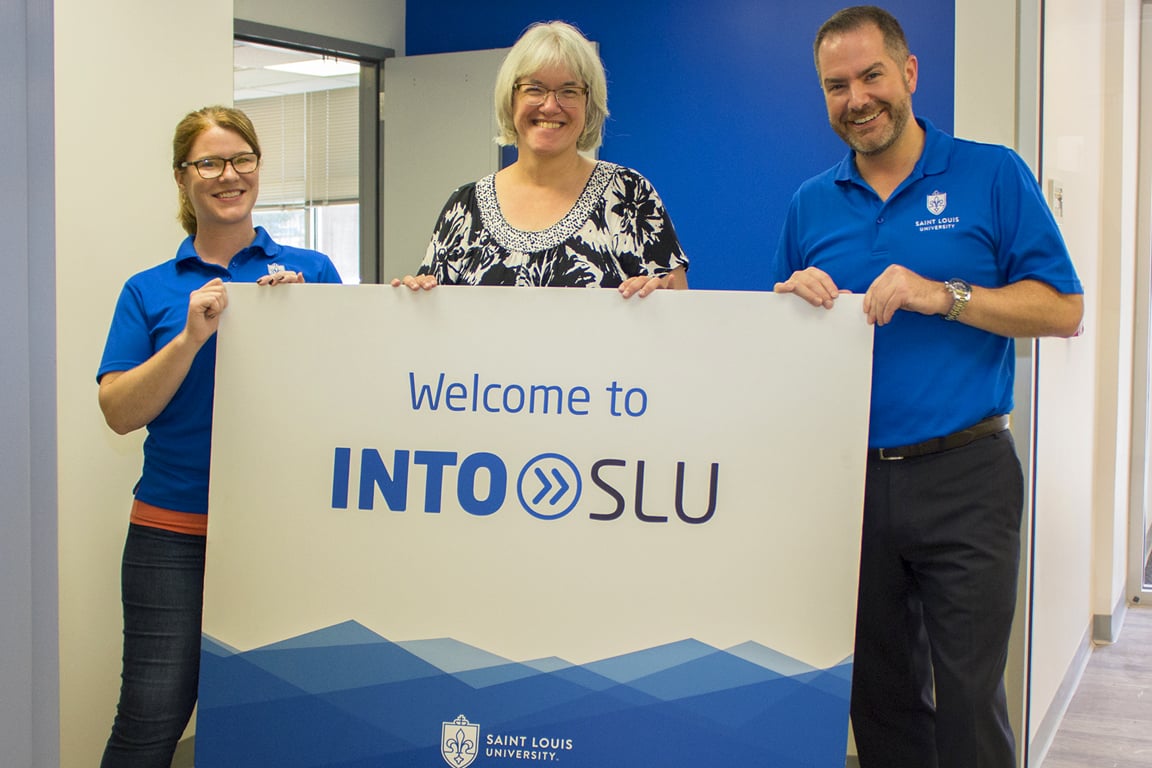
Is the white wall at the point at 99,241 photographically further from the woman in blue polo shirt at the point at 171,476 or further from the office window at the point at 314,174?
the office window at the point at 314,174

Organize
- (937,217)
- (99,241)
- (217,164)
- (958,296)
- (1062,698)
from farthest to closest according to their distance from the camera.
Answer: (1062,698)
(99,241)
(217,164)
(937,217)
(958,296)

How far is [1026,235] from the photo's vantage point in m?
1.81

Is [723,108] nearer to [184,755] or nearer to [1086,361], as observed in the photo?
[1086,361]

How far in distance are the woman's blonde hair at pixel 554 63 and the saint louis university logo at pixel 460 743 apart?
3.58 ft

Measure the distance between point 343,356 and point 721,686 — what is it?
853 millimetres

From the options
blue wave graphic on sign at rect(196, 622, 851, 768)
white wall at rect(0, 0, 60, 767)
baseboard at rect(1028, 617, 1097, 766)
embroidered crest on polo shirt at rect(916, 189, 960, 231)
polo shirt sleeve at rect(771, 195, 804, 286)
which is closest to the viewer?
white wall at rect(0, 0, 60, 767)

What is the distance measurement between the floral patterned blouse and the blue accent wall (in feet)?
7.78

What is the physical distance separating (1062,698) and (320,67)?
4.55m

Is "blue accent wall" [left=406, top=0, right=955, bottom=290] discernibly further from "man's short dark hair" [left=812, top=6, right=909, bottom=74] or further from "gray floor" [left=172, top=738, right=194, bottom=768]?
"gray floor" [left=172, top=738, right=194, bottom=768]

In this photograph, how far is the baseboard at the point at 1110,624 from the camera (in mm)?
2701

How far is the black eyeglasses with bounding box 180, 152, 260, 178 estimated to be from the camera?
197 centimetres

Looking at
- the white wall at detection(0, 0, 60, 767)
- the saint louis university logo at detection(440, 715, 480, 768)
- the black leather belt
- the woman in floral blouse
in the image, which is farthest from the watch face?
the white wall at detection(0, 0, 60, 767)

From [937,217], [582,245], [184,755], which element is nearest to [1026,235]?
[937,217]

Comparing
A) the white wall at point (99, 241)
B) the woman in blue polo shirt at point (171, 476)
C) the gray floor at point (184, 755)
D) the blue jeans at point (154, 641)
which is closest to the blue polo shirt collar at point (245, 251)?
the woman in blue polo shirt at point (171, 476)
